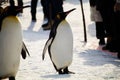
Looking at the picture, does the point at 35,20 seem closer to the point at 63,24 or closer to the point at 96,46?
the point at 96,46

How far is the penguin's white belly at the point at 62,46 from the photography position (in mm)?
5185

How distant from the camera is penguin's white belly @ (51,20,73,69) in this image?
5185 millimetres

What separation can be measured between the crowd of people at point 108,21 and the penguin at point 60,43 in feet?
4.86

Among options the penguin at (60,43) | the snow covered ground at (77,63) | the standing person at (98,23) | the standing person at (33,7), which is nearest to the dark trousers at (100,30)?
the standing person at (98,23)

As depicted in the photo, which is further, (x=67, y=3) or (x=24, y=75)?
(x=67, y=3)

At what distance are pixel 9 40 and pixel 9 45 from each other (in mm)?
61

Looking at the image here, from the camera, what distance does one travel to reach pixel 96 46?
786 cm

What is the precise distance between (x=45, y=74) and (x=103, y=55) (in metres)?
1.79

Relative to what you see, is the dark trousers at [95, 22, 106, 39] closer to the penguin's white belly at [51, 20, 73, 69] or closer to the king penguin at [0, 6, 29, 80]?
the penguin's white belly at [51, 20, 73, 69]

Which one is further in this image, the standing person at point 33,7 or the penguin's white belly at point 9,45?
the standing person at point 33,7

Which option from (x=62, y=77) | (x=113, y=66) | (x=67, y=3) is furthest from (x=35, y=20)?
(x=62, y=77)

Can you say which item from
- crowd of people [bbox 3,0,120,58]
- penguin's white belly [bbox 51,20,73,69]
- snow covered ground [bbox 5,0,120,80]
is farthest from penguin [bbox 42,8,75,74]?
crowd of people [bbox 3,0,120,58]

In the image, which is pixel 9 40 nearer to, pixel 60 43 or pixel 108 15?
pixel 60 43

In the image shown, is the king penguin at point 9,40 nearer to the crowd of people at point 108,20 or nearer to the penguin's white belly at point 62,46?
the penguin's white belly at point 62,46
